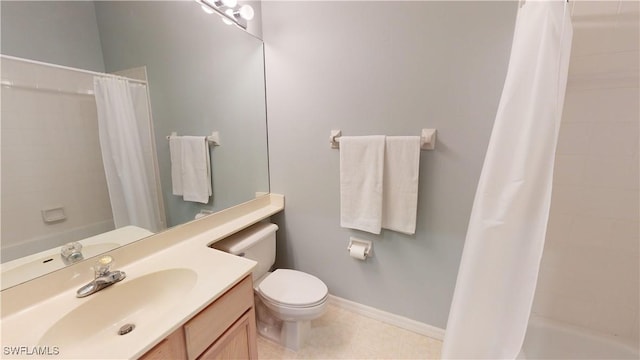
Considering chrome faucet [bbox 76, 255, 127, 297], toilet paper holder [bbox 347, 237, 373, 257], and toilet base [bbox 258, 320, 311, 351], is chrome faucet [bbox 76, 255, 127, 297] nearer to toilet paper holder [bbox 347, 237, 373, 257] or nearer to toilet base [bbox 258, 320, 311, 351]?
toilet base [bbox 258, 320, 311, 351]

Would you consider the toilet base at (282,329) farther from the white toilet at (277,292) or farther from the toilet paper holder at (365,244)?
the toilet paper holder at (365,244)

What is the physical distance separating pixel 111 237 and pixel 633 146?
241 centimetres

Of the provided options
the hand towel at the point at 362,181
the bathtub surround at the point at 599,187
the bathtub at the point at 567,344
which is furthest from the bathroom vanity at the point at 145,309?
the bathtub surround at the point at 599,187

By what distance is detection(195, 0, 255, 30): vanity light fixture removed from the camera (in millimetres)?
1382

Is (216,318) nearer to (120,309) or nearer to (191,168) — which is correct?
(120,309)

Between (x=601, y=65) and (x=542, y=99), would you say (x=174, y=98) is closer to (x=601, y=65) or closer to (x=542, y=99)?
(x=542, y=99)

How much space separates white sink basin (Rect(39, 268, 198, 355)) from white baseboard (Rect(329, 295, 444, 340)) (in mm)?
1210

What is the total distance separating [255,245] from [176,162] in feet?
2.26

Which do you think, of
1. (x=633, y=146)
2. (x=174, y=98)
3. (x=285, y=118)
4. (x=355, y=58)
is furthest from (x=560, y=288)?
(x=174, y=98)

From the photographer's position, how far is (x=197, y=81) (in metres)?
1.43

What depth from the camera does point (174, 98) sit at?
1.30 metres

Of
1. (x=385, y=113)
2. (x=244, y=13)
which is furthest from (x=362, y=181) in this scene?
(x=244, y=13)

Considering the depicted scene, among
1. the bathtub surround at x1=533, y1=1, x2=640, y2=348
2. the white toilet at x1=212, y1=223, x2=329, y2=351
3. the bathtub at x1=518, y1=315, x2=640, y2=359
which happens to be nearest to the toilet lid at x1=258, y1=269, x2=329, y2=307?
the white toilet at x1=212, y1=223, x2=329, y2=351

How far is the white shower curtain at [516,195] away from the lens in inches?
33.5
